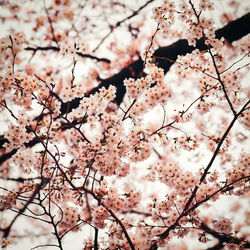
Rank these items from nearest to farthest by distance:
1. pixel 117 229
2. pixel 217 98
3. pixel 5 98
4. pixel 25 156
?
pixel 5 98 < pixel 25 156 < pixel 117 229 < pixel 217 98

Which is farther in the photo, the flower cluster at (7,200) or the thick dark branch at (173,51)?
the thick dark branch at (173,51)

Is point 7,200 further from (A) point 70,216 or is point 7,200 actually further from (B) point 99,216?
(B) point 99,216

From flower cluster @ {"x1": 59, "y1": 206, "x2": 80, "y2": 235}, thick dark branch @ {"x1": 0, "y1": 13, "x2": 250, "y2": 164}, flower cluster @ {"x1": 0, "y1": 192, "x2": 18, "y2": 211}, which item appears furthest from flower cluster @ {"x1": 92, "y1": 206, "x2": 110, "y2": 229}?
thick dark branch @ {"x1": 0, "y1": 13, "x2": 250, "y2": 164}

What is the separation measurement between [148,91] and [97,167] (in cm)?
135

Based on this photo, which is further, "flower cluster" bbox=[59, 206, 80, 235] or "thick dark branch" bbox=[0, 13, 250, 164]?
"thick dark branch" bbox=[0, 13, 250, 164]

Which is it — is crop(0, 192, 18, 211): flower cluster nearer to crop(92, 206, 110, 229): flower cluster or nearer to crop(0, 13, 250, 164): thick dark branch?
crop(92, 206, 110, 229): flower cluster

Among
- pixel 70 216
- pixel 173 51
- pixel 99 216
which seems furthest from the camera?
pixel 173 51

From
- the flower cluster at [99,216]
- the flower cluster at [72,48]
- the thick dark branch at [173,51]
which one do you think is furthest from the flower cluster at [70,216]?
the flower cluster at [72,48]

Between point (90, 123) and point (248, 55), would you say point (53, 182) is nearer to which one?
point (90, 123)

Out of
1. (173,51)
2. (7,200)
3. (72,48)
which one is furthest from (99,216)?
(173,51)

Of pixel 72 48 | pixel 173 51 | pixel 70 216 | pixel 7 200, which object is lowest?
pixel 70 216

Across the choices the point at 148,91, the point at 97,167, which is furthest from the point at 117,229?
the point at 148,91

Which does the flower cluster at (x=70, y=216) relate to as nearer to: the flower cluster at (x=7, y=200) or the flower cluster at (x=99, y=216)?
the flower cluster at (x=99, y=216)

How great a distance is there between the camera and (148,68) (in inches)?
121
